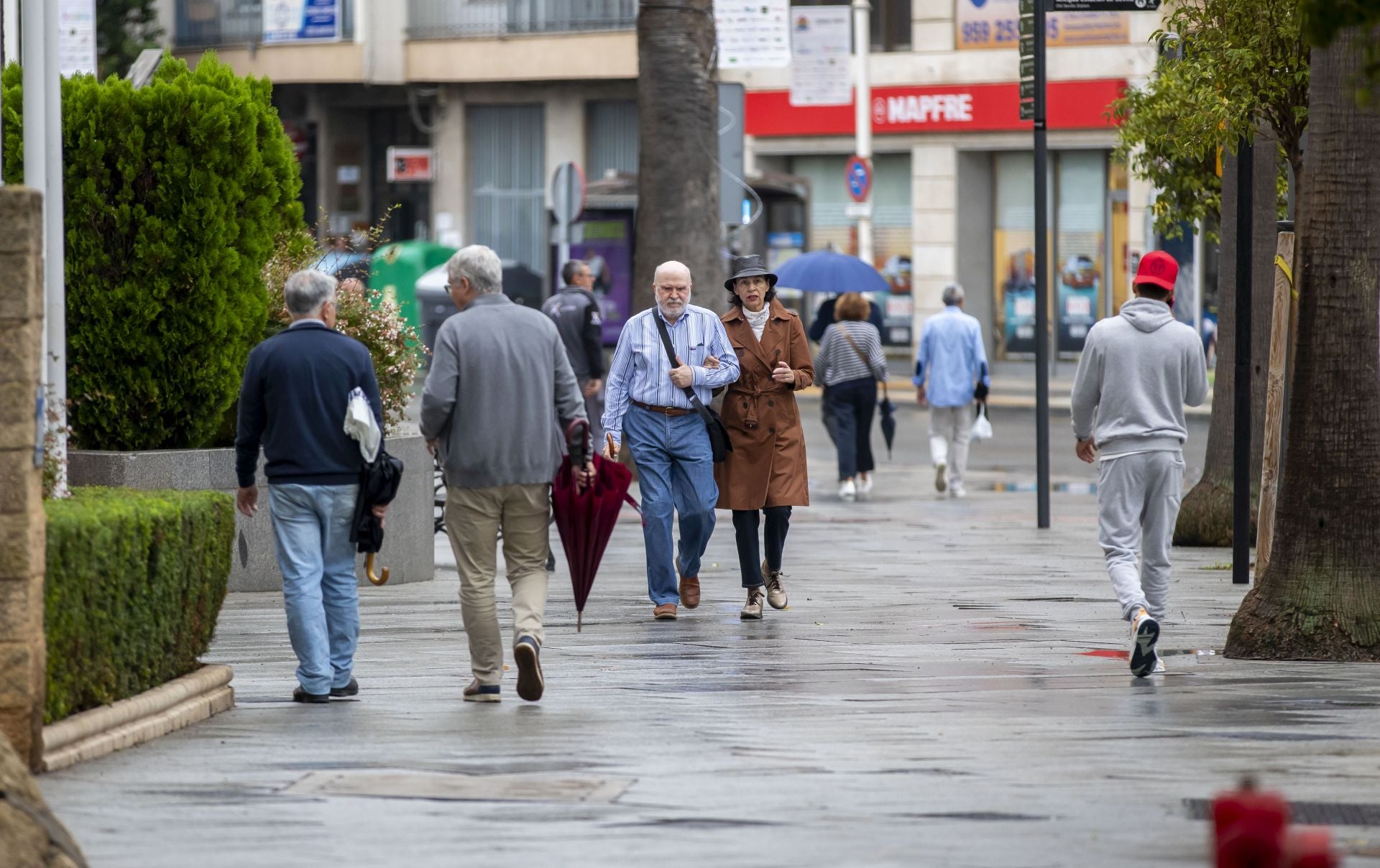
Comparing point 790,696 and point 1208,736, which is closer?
point 1208,736

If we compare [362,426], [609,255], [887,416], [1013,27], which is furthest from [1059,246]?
[362,426]

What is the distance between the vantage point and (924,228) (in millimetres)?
36781

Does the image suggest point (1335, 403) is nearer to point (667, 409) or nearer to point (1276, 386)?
point (1276, 386)

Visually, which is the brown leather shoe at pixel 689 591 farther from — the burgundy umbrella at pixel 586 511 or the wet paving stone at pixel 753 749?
the burgundy umbrella at pixel 586 511

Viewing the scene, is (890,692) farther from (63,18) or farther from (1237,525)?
(63,18)

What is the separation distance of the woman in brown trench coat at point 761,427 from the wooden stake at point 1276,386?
2.27 metres

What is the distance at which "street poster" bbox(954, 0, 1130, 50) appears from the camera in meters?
A: 34.9

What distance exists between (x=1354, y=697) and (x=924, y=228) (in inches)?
1123

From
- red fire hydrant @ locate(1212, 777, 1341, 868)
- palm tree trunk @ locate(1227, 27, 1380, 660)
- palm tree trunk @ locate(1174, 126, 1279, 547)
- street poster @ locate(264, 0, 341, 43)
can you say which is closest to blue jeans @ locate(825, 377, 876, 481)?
palm tree trunk @ locate(1174, 126, 1279, 547)

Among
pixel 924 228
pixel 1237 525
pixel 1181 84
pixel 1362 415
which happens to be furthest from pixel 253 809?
pixel 924 228

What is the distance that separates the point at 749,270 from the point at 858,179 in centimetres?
2254

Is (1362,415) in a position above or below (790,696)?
above

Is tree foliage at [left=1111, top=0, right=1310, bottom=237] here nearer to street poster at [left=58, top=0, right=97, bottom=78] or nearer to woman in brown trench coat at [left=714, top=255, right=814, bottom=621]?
woman in brown trench coat at [left=714, top=255, right=814, bottom=621]

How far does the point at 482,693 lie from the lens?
884 centimetres
